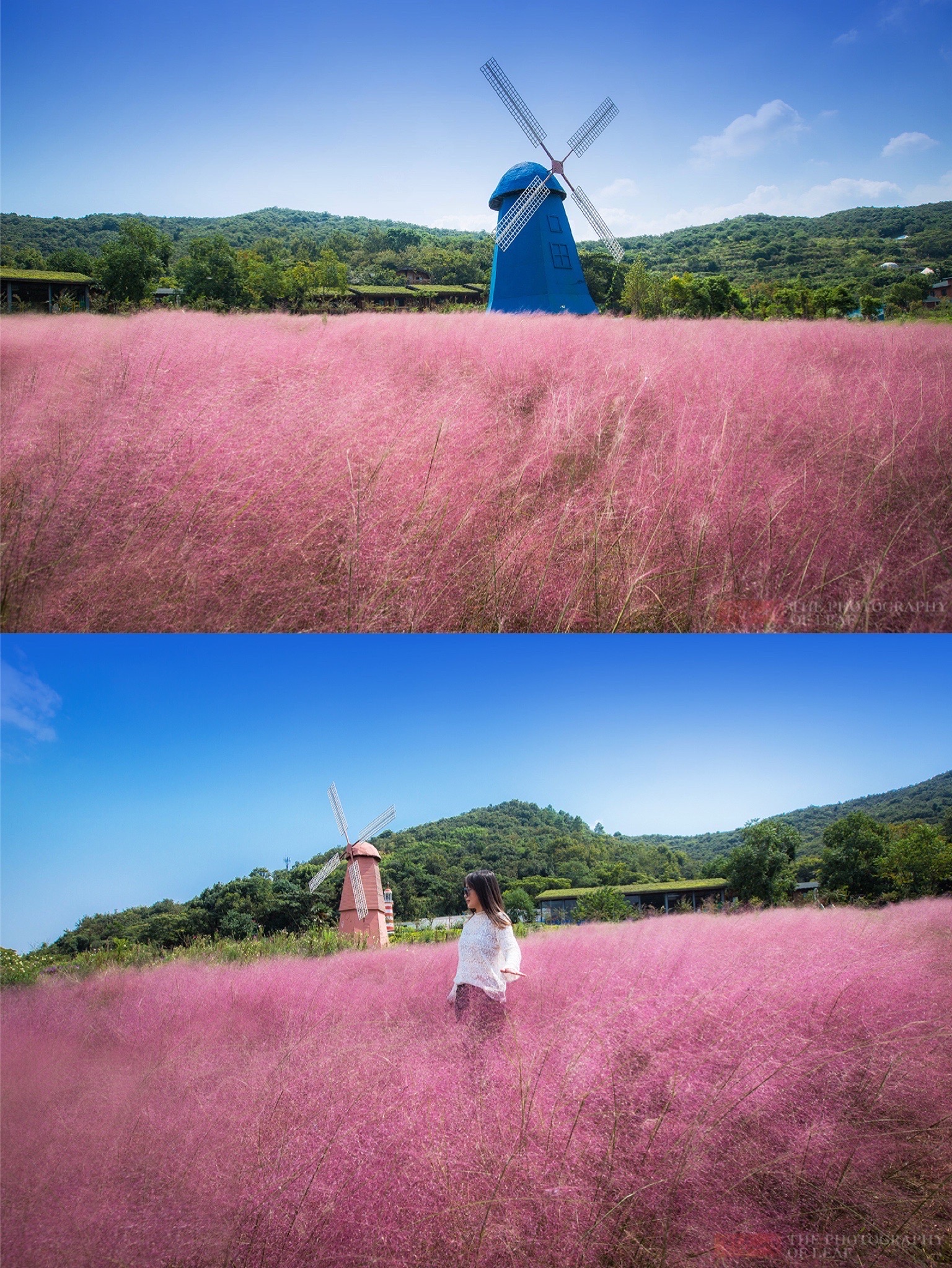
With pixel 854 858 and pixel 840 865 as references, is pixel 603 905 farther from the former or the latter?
pixel 854 858

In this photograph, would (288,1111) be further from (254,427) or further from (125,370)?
(125,370)

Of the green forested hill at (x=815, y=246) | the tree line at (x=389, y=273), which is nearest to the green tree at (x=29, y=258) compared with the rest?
the tree line at (x=389, y=273)

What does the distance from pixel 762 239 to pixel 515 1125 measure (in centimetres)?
634

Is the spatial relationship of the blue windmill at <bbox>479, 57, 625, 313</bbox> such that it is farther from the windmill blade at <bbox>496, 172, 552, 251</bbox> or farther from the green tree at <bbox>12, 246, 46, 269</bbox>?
the green tree at <bbox>12, 246, 46, 269</bbox>

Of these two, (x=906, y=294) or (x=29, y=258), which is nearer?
(x=29, y=258)

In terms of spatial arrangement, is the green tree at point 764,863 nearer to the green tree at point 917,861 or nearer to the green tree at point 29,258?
the green tree at point 917,861

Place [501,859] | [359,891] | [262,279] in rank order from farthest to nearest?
[359,891] < [501,859] < [262,279]

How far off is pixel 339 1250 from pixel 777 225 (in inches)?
275

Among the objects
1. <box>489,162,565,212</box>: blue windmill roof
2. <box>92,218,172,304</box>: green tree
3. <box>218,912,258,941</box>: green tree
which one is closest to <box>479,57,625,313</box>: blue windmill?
<box>489,162,565,212</box>: blue windmill roof

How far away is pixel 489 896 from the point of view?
309 cm

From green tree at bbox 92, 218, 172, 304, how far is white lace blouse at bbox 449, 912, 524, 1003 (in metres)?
4.70

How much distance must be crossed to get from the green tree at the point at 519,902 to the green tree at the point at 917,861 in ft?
9.36

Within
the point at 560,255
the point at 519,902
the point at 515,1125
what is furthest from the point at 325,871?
the point at 560,255

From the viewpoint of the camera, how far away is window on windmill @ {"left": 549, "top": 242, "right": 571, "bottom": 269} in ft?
22.5
